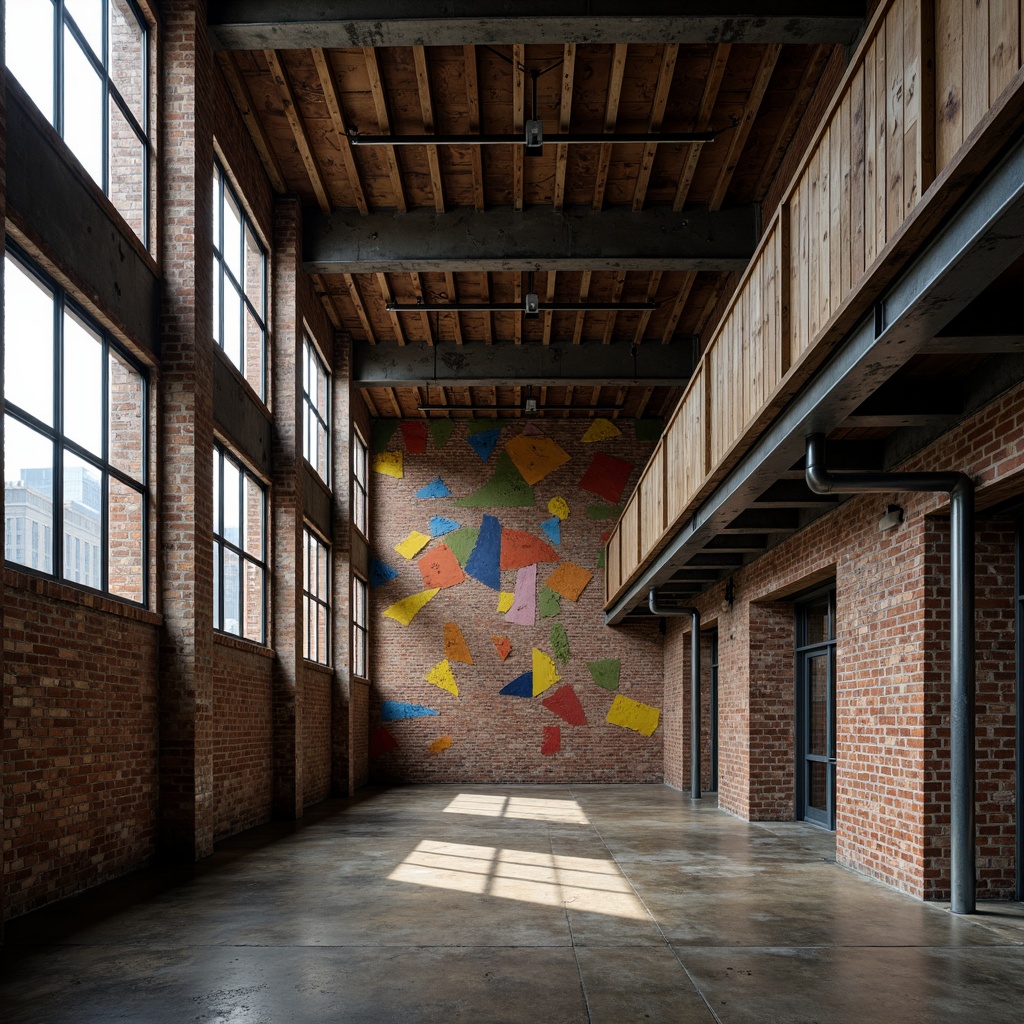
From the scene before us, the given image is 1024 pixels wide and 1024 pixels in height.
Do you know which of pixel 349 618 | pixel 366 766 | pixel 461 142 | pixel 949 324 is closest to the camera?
pixel 949 324

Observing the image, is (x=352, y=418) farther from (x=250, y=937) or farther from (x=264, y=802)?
(x=250, y=937)

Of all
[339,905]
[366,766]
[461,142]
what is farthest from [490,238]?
[366,766]

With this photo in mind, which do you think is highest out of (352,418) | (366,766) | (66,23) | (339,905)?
(66,23)

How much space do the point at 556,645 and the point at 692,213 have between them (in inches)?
411

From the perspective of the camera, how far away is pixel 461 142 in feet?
38.1

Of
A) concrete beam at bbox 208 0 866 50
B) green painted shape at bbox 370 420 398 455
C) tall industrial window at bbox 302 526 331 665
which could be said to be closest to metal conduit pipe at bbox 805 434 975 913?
concrete beam at bbox 208 0 866 50

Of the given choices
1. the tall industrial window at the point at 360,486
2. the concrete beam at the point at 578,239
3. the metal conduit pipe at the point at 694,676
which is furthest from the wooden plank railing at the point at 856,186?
the tall industrial window at the point at 360,486

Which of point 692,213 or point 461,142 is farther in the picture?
point 692,213

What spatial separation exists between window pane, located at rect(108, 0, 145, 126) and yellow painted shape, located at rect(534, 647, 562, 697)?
560 inches

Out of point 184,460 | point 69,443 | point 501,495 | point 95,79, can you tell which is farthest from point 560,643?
point 95,79

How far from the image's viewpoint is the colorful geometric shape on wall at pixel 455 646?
21625 millimetres

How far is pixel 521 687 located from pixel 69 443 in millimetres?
14604

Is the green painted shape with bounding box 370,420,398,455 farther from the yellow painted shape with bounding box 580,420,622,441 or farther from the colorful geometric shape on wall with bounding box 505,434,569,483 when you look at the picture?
the yellow painted shape with bounding box 580,420,622,441

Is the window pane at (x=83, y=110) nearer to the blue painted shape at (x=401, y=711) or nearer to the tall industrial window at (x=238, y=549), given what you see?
the tall industrial window at (x=238, y=549)
